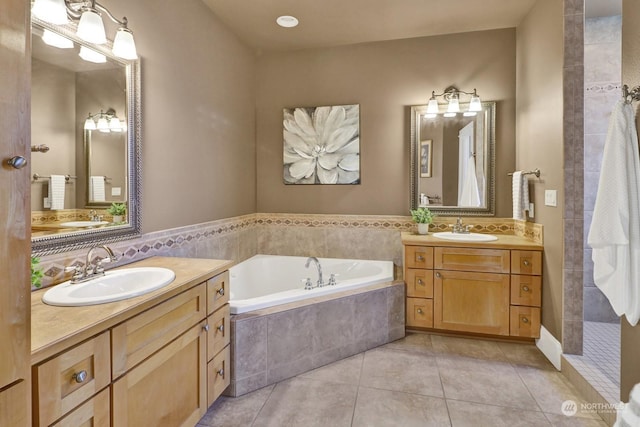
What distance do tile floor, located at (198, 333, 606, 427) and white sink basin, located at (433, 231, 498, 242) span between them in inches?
35.2

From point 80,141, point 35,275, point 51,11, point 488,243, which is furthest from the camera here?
point 488,243

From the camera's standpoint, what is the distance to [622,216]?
151cm

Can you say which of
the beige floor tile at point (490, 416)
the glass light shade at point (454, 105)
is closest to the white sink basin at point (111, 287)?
the beige floor tile at point (490, 416)

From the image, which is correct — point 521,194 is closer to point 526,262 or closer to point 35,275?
point 526,262

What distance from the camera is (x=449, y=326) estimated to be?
2801 millimetres

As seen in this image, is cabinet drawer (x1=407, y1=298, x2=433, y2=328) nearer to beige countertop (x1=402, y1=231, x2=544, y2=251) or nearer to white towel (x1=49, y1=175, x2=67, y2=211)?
beige countertop (x1=402, y1=231, x2=544, y2=251)

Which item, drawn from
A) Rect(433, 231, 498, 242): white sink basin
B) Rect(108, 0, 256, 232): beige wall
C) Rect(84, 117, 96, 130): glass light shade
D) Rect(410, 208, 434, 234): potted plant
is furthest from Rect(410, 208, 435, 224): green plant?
Rect(84, 117, 96, 130): glass light shade

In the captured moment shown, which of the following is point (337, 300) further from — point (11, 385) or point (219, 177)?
point (11, 385)

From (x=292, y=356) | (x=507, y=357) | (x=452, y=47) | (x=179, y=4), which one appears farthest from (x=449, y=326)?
(x=179, y=4)

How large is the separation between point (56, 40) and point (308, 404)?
233 centimetres

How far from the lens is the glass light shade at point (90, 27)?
1562 millimetres

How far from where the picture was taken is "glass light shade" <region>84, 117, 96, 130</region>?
1760 millimetres

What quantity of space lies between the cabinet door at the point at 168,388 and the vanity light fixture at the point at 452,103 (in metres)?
2.73

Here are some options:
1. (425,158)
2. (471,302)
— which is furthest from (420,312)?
(425,158)
